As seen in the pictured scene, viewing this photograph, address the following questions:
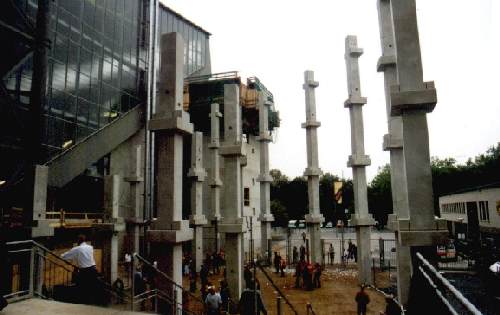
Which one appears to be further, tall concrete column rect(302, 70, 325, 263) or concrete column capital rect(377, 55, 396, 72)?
tall concrete column rect(302, 70, 325, 263)

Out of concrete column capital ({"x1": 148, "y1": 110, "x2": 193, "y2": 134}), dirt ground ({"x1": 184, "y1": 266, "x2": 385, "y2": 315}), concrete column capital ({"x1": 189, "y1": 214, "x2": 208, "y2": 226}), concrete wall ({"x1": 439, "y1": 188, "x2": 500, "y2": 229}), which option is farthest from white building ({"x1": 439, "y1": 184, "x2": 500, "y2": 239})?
concrete column capital ({"x1": 148, "y1": 110, "x2": 193, "y2": 134})

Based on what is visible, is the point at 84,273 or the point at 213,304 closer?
the point at 84,273

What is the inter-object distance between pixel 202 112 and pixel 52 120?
51.4ft

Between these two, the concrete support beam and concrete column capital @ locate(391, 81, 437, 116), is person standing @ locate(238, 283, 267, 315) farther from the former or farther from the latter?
the concrete support beam

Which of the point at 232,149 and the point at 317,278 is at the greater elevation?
the point at 232,149

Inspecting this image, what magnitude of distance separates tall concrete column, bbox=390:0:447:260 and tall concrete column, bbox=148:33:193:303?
6.01 meters

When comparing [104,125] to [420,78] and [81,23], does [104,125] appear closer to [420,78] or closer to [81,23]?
[81,23]

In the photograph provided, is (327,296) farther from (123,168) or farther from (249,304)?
(123,168)

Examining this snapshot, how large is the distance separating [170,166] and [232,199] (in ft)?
15.7

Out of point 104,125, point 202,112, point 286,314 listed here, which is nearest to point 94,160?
point 104,125

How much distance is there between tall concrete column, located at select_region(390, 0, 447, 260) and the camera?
26.6 feet

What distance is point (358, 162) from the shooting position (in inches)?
771

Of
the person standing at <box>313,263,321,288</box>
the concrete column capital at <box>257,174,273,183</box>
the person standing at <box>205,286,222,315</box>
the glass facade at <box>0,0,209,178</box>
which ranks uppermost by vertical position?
the glass facade at <box>0,0,209,178</box>

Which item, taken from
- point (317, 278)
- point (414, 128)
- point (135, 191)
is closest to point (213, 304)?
point (414, 128)
